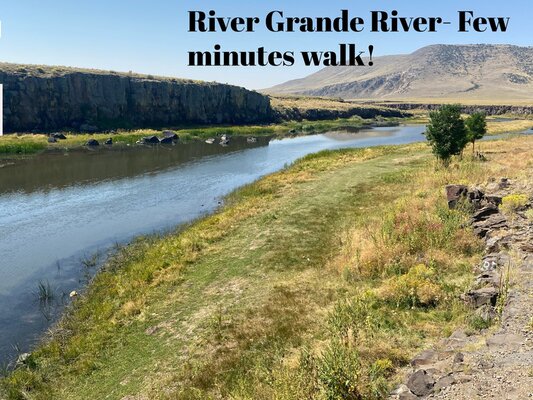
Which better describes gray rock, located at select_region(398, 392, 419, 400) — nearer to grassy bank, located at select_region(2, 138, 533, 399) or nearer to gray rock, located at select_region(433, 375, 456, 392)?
gray rock, located at select_region(433, 375, 456, 392)

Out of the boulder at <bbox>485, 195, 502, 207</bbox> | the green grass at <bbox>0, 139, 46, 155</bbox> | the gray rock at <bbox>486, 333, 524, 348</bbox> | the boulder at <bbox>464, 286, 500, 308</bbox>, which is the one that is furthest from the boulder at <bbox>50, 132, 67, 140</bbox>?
the gray rock at <bbox>486, 333, 524, 348</bbox>

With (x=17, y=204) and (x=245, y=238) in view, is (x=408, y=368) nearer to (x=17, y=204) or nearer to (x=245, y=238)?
(x=245, y=238)

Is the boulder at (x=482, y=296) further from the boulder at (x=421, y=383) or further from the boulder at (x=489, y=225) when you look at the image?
the boulder at (x=489, y=225)

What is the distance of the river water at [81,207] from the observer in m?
19.1

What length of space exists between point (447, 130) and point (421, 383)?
32.5 metres

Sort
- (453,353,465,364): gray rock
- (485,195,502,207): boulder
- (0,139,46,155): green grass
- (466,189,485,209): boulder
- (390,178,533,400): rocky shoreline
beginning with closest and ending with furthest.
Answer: (390,178,533,400): rocky shoreline, (453,353,465,364): gray rock, (485,195,502,207): boulder, (466,189,485,209): boulder, (0,139,46,155): green grass

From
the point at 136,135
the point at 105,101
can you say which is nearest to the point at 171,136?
the point at 136,135

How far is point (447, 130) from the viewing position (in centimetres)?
3678

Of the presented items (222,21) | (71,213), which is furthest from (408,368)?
(71,213)

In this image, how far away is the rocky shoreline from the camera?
7.83 meters

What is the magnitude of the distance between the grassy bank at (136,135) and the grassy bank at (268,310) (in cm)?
5093

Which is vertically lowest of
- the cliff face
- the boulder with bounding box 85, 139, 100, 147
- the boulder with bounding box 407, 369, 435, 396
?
the boulder with bounding box 407, 369, 435, 396

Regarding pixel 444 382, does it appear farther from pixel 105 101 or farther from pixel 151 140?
pixel 105 101

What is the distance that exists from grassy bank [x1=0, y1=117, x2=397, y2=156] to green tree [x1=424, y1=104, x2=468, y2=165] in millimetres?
57177
